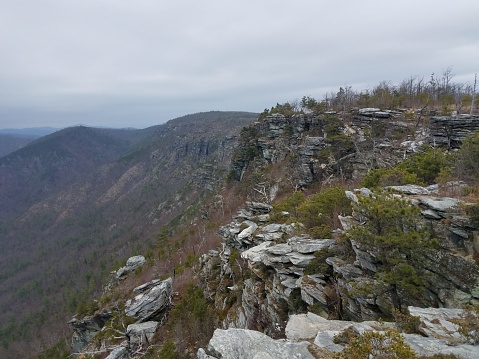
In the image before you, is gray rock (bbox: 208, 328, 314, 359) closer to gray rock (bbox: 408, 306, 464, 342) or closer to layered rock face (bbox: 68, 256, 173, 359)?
gray rock (bbox: 408, 306, 464, 342)

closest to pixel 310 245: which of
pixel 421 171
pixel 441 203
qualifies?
pixel 441 203

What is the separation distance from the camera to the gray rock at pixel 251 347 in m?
8.35

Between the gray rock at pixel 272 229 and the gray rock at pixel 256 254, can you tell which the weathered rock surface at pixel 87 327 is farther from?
the gray rock at pixel 256 254

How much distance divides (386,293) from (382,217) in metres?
2.80

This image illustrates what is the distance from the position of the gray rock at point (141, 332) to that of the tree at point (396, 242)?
22322 mm

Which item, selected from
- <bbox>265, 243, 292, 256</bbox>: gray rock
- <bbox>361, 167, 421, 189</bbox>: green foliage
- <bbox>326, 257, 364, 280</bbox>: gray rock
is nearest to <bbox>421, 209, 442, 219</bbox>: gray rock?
<bbox>326, 257, 364, 280</bbox>: gray rock

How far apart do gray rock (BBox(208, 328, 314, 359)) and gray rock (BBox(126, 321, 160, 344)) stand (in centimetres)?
2039

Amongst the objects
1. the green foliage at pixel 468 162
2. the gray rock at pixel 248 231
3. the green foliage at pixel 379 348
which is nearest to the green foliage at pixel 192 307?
the gray rock at pixel 248 231

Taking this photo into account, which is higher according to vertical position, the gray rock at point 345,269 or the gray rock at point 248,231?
the gray rock at point 345,269

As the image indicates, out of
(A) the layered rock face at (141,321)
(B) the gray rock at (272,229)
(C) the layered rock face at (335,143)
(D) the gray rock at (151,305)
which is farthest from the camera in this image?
(C) the layered rock face at (335,143)

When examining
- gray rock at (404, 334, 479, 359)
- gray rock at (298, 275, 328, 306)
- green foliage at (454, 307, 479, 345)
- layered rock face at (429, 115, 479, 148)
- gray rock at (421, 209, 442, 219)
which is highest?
layered rock face at (429, 115, 479, 148)

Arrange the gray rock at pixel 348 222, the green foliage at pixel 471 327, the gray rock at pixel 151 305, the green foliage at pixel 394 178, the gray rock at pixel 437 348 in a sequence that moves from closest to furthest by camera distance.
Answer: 1. the gray rock at pixel 437 348
2. the green foliage at pixel 471 327
3. the gray rock at pixel 348 222
4. the green foliage at pixel 394 178
5. the gray rock at pixel 151 305

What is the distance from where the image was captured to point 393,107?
45.8 m

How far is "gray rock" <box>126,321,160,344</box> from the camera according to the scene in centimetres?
2614
